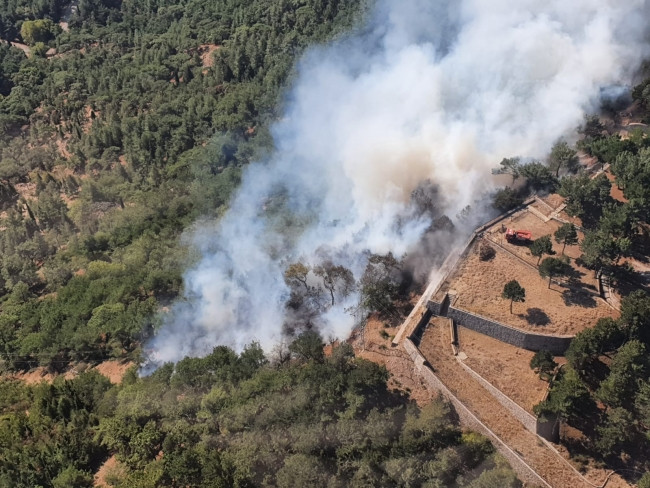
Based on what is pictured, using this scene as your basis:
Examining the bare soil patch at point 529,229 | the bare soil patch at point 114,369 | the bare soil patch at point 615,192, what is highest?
the bare soil patch at point 615,192

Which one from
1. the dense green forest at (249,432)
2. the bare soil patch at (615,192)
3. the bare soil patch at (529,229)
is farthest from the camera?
the bare soil patch at (615,192)

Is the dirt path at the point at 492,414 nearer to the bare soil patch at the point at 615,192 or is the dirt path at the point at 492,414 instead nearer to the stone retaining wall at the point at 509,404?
the stone retaining wall at the point at 509,404

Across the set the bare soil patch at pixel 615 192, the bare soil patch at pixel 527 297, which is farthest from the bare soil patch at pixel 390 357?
the bare soil patch at pixel 615 192

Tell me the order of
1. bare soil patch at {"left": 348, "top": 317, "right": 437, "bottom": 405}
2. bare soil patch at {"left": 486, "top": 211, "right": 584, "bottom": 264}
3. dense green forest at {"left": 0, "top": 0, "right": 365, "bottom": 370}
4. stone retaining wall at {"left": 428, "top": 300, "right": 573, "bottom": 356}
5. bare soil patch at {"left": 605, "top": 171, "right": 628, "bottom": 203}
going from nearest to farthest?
bare soil patch at {"left": 348, "top": 317, "right": 437, "bottom": 405}, stone retaining wall at {"left": 428, "top": 300, "right": 573, "bottom": 356}, bare soil patch at {"left": 486, "top": 211, "right": 584, "bottom": 264}, dense green forest at {"left": 0, "top": 0, "right": 365, "bottom": 370}, bare soil patch at {"left": 605, "top": 171, "right": 628, "bottom": 203}

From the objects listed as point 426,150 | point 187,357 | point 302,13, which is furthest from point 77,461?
point 302,13

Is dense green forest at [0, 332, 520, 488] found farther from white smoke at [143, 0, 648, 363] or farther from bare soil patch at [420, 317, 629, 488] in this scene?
white smoke at [143, 0, 648, 363]

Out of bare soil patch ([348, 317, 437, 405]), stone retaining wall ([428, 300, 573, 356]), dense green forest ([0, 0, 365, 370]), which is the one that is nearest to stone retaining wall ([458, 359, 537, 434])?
bare soil patch ([348, 317, 437, 405])
